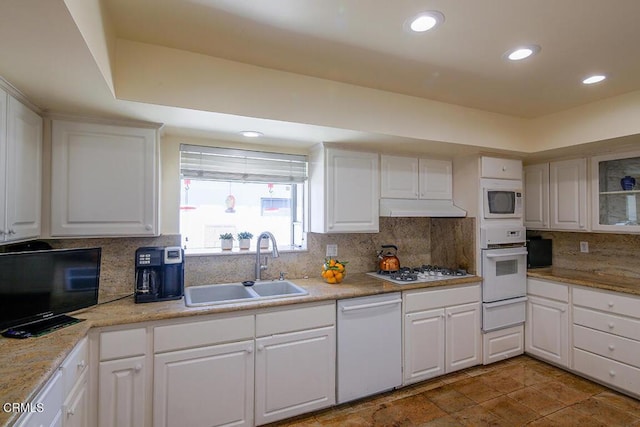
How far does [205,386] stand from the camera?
201 centimetres

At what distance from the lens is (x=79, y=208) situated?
2.03m

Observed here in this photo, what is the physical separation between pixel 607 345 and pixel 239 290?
10.3 ft

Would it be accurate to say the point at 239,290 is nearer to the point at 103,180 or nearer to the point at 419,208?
the point at 103,180

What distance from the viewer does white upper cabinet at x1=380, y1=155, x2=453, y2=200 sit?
3.03 m

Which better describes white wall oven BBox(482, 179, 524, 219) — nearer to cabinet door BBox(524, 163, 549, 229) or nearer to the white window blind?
cabinet door BBox(524, 163, 549, 229)

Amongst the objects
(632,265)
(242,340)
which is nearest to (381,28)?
(242,340)

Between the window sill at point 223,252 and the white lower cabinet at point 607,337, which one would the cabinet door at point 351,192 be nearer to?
the window sill at point 223,252

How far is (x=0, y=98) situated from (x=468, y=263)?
142 inches

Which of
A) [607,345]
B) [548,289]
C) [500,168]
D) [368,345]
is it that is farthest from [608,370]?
[368,345]

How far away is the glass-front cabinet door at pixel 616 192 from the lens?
282 cm

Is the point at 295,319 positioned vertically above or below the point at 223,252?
below

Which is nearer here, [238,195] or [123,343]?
[123,343]

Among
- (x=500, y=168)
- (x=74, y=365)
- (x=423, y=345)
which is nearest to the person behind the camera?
(x=74, y=365)

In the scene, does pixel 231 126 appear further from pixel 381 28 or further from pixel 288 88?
pixel 381 28
